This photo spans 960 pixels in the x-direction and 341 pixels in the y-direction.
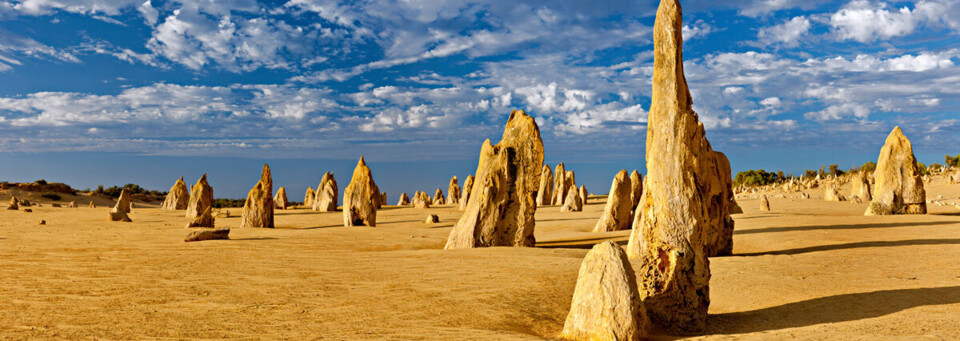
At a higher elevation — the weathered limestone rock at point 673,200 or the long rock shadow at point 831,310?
the weathered limestone rock at point 673,200

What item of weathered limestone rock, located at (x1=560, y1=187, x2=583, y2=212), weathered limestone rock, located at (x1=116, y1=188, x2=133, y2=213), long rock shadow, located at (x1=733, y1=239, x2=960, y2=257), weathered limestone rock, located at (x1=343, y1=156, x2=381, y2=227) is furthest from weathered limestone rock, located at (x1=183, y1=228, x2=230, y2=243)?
weathered limestone rock, located at (x1=560, y1=187, x2=583, y2=212)

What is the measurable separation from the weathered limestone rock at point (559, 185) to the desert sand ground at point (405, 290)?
27.6 meters

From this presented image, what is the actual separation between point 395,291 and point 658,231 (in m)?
4.03

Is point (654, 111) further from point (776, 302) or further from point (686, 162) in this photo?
point (776, 302)

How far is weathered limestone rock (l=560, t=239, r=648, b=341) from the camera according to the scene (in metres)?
6.53

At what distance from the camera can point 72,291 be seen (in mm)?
7863

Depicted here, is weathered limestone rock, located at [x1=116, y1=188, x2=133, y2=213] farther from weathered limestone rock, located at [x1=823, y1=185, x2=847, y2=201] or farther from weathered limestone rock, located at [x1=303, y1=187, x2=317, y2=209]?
weathered limestone rock, located at [x1=823, y1=185, x2=847, y2=201]

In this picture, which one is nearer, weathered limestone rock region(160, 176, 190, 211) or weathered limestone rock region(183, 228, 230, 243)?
weathered limestone rock region(183, 228, 230, 243)

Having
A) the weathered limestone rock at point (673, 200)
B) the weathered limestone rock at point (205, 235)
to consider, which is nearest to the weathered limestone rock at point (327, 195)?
the weathered limestone rock at point (205, 235)

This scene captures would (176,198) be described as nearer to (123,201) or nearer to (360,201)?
(123,201)

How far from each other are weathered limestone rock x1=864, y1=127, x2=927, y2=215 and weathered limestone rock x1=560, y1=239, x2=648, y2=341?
2161 cm

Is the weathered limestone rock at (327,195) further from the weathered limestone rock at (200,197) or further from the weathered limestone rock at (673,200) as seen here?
the weathered limestone rock at (673,200)

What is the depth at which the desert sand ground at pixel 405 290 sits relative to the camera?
6605 millimetres

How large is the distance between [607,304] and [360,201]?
55.9 feet
